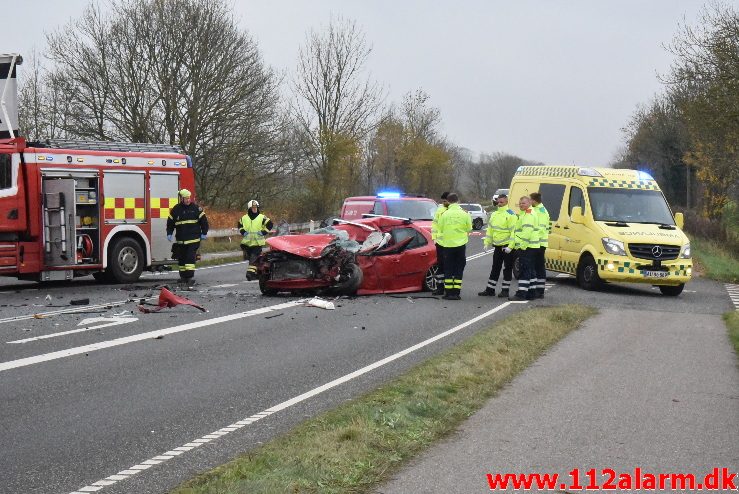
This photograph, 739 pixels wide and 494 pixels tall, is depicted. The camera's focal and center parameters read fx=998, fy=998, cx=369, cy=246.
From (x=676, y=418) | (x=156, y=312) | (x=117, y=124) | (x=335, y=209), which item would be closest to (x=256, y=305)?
(x=156, y=312)

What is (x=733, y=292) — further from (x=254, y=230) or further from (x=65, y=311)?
(x=65, y=311)

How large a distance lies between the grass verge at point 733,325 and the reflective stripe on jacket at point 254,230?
8493 mm

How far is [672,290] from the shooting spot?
64.3ft

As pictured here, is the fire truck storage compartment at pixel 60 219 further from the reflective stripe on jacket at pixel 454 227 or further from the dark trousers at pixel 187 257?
the reflective stripe on jacket at pixel 454 227

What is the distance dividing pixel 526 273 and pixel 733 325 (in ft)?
13.9

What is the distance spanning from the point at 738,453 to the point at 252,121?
119 feet

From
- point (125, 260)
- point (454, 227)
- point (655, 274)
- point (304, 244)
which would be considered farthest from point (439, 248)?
point (125, 260)

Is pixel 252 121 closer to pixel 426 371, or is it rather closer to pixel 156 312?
pixel 156 312

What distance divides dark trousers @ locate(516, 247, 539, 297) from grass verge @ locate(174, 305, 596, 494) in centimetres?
632

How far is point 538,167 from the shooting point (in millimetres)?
22078

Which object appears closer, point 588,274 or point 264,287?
point 264,287

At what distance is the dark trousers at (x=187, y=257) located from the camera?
18453 millimetres

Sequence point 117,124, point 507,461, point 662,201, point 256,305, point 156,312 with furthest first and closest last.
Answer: point 117,124 < point 662,201 < point 256,305 < point 156,312 < point 507,461

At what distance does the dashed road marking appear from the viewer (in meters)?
18.3
